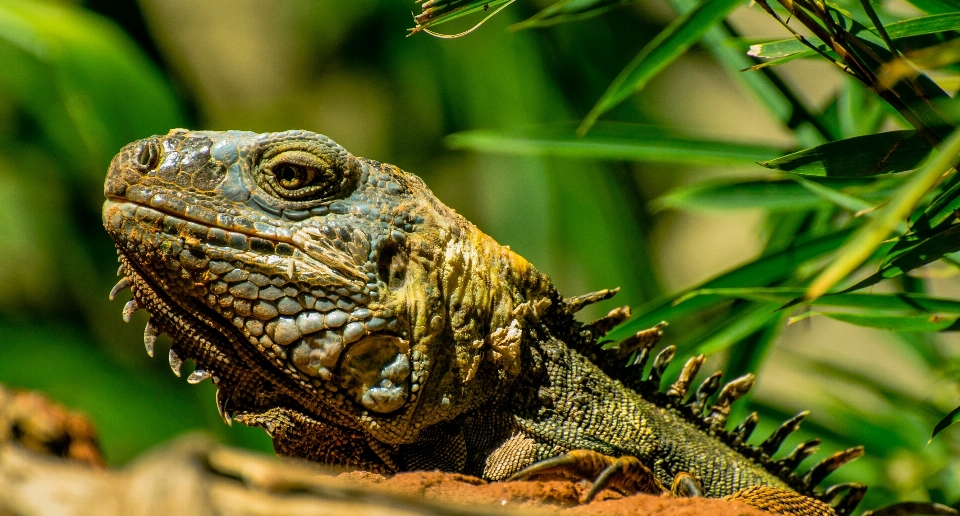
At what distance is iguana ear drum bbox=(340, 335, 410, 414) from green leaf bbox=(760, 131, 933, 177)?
979 millimetres

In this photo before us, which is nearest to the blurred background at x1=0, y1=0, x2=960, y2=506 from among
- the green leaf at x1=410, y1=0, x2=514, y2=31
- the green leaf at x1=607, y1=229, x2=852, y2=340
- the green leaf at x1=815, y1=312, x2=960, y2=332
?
the green leaf at x1=607, y1=229, x2=852, y2=340

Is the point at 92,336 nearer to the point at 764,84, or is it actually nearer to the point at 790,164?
the point at 764,84

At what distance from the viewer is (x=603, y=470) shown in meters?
2.02

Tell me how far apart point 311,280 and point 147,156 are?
522 millimetres

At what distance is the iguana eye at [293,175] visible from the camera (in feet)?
7.22

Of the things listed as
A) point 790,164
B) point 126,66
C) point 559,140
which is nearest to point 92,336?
point 126,66

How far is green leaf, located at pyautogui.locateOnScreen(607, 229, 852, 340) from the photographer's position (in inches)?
114

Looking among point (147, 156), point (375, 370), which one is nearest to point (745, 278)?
point (375, 370)

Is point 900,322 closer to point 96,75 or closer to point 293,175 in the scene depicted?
point 293,175

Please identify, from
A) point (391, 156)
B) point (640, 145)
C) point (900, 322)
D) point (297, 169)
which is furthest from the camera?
point (391, 156)

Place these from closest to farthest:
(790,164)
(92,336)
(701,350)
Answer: (790,164)
(701,350)
(92,336)

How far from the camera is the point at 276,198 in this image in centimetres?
219

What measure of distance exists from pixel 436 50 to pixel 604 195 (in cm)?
189

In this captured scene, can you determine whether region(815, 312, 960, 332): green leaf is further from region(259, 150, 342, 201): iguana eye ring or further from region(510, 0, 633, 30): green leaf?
region(259, 150, 342, 201): iguana eye ring
